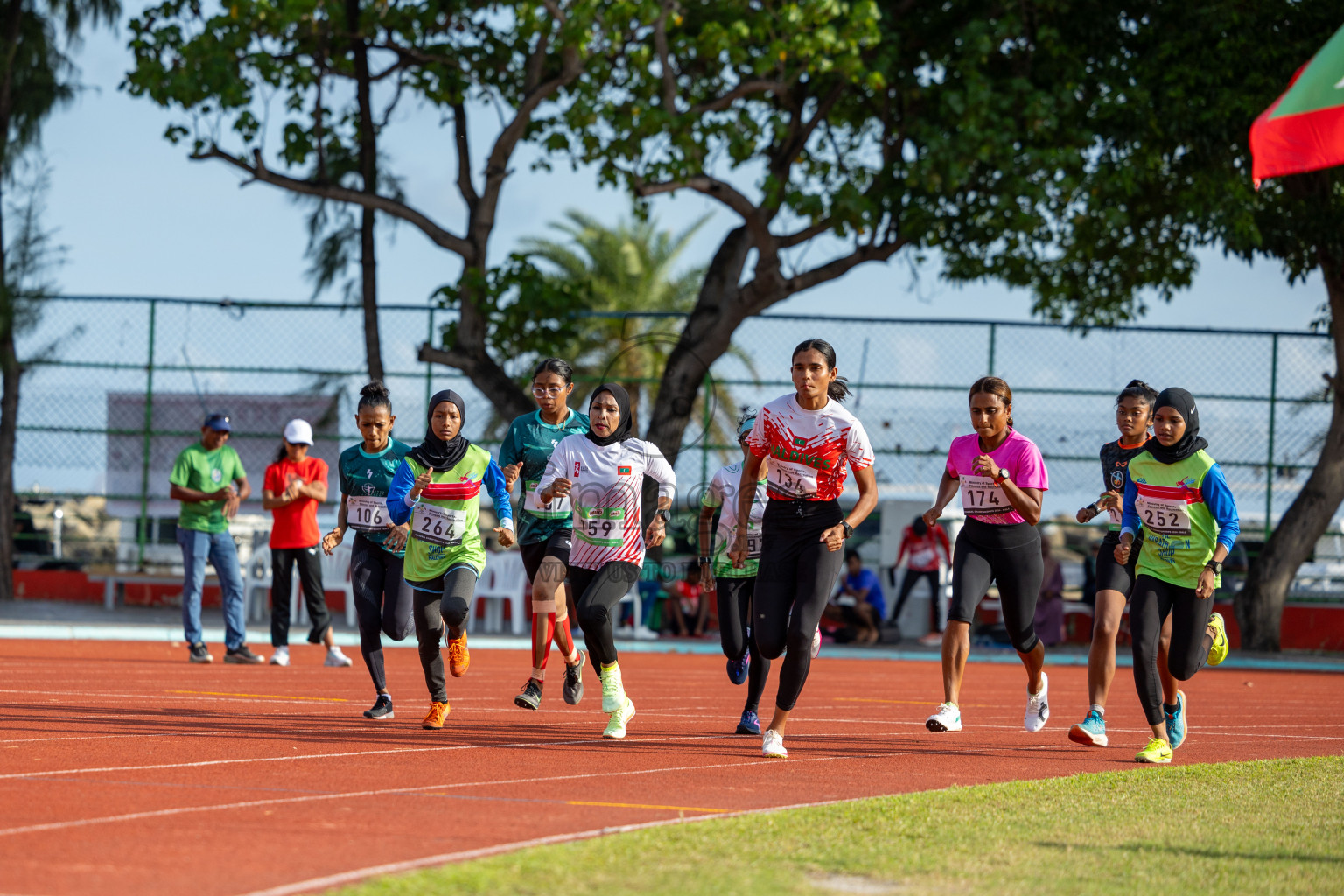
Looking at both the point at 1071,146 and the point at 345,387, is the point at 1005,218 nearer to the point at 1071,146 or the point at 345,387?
the point at 1071,146

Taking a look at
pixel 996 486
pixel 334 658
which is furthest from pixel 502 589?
pixel 996 486

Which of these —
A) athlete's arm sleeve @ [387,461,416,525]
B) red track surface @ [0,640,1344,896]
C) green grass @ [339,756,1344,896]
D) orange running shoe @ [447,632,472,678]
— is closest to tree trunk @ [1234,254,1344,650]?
red track surface @ [0,640,1344,896]

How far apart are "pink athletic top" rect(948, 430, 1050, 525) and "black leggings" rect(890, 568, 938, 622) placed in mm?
11183

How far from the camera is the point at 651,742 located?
8.70 metres

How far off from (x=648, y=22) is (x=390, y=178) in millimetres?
6214

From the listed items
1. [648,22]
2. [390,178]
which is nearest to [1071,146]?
[648,22]

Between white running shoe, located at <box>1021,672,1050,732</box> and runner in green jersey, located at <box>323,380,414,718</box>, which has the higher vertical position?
runner in green jersey, located at <box>323,380,414,718</box>

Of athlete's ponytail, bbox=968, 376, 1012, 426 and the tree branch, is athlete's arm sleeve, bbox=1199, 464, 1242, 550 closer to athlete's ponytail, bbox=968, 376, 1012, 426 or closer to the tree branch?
athlete's ponytail, bbox=968, 376, 1012, 426

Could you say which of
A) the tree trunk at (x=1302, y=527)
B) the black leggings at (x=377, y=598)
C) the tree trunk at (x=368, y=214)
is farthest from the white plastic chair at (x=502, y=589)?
the black leggings at (x=377, y=598)

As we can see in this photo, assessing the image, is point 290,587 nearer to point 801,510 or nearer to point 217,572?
point 217,572

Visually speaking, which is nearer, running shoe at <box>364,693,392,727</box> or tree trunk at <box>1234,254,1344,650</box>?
running shoe at <box>364,693,392,727</box>

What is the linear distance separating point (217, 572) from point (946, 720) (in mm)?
7571

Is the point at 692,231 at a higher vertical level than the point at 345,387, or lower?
higher

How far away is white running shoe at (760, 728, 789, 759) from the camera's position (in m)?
7.91
